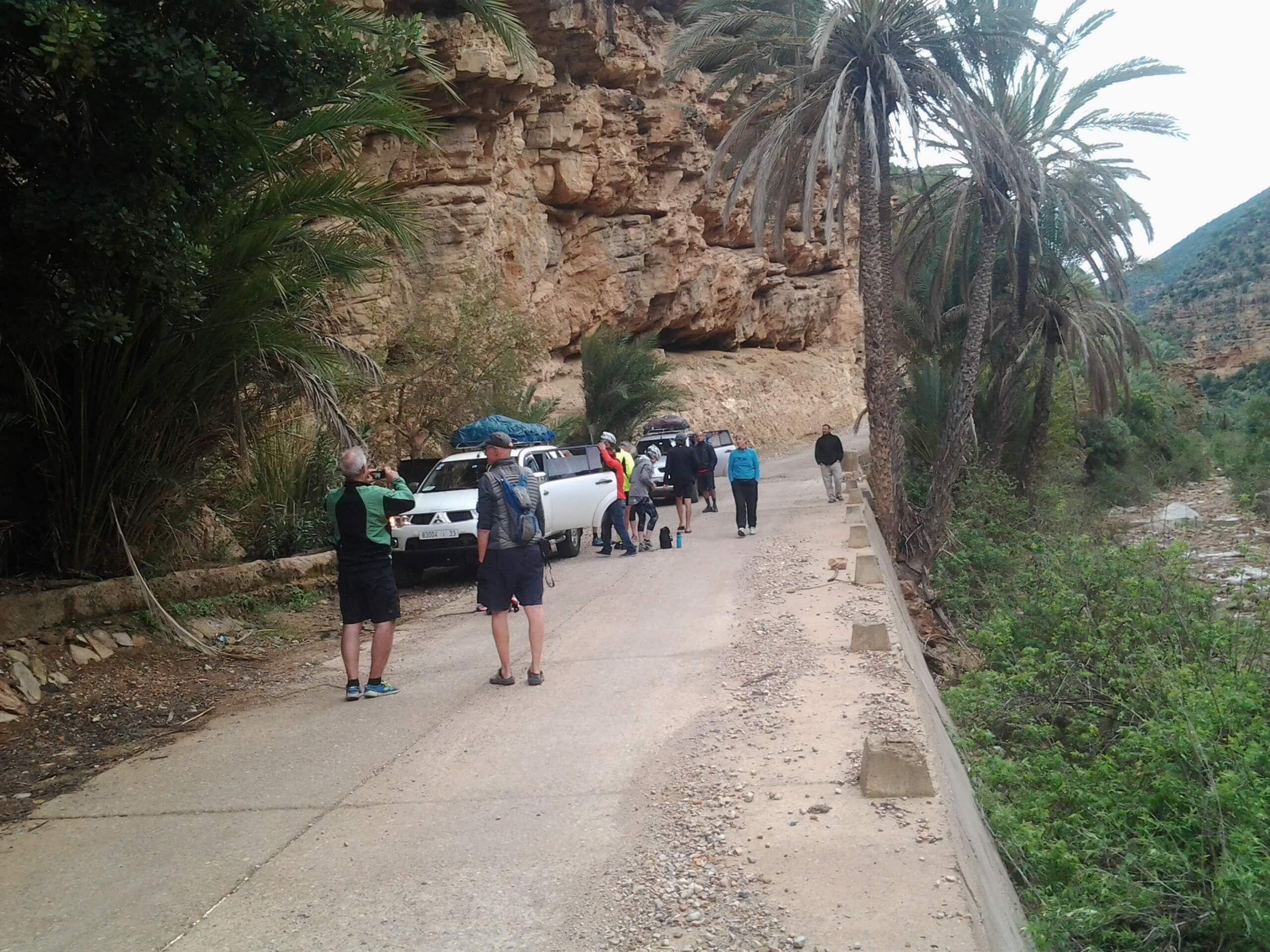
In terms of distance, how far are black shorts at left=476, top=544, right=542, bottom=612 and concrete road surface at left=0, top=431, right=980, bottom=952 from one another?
2.29 feet

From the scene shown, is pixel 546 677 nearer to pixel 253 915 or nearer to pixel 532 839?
pixel 532 839

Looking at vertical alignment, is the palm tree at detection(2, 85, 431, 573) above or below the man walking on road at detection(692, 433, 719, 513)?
above

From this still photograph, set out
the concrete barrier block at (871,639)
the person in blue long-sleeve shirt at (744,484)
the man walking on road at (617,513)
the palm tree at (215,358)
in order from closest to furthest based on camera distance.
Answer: the concrete barrier block at (871,639) → the palm tree at (215,358) → the man walking on road at (617,513) → the person in blue long-sleeve shirt at (744,484)

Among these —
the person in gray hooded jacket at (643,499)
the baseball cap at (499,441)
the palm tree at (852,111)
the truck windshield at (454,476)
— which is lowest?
the person in gray hooded jacket at (643,499)

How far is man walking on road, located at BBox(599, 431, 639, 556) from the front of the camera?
15602mm

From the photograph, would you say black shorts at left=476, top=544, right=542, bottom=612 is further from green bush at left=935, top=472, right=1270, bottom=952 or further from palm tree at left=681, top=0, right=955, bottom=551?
palm tree at left=681, top=0, right=955, bottom=551

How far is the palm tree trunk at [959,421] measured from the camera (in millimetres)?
17906

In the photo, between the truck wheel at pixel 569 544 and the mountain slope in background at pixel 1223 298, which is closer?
the truck wheel at pixel 569 544

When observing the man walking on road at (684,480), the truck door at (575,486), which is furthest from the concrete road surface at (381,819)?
the man walking on road at (684,480)

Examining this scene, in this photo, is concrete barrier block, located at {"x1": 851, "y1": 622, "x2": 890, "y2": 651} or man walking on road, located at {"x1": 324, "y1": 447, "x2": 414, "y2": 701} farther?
concrete barrier block, located at {"x1": 851, "y1": 622, "x2": 890, "y2": 651}

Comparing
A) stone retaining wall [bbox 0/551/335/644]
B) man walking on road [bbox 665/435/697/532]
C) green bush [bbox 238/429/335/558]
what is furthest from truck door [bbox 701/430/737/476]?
stone retaining wall [bbox 0/551/335/644]

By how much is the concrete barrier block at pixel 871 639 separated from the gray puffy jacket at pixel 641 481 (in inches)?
337

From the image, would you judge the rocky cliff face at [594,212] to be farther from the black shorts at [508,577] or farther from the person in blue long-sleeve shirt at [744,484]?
the black shorts at [508,577]

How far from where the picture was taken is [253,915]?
4.27 m
